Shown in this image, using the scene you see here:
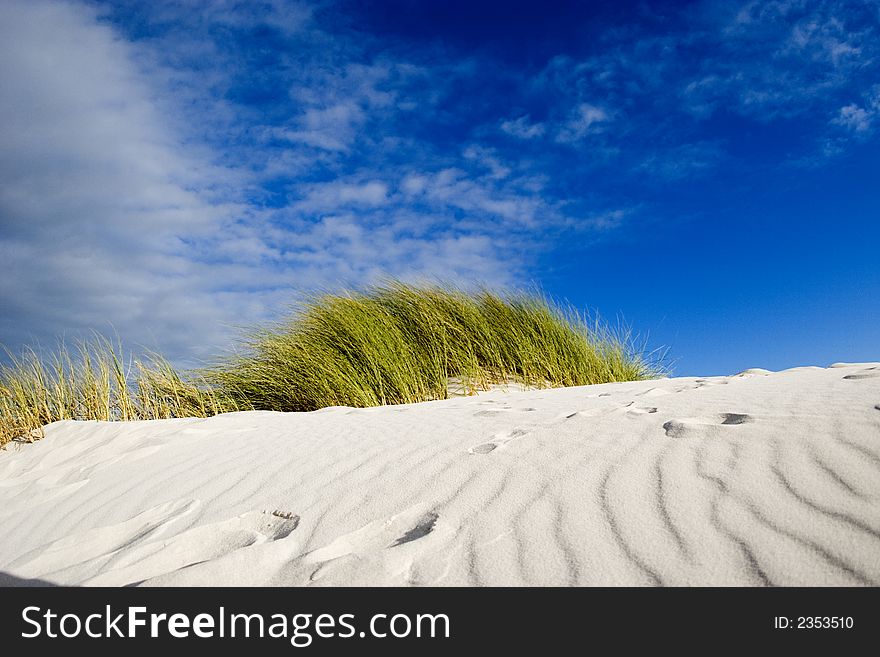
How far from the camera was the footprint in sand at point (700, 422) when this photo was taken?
232cm

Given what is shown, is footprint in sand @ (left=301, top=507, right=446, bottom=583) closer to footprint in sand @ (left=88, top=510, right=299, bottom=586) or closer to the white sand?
the white sand

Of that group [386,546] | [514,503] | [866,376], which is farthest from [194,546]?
[866,376]

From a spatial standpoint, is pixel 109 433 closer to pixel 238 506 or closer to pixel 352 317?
pixel 238 506

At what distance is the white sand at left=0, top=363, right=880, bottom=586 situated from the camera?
4.84ft

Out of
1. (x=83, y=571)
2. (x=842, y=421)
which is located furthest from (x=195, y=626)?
(x=842, y=421)

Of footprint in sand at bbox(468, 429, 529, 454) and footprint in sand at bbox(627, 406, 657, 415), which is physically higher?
footprint in sand at bbox(627, 406, 657, 415)

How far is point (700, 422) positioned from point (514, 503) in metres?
1.03

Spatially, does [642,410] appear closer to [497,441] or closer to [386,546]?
[497,441]

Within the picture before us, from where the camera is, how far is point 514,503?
1883 millimetres

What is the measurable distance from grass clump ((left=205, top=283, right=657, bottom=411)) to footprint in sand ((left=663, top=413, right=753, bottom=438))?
4471 mm

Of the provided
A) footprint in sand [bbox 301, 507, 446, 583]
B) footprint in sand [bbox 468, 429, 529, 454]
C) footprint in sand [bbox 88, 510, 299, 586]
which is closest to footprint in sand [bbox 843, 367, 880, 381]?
footprint in sand [bbox 468, 429, 529, 454]

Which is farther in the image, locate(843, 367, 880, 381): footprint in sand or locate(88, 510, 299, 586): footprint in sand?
locate(843, 367, 880, 381): footprint in sand

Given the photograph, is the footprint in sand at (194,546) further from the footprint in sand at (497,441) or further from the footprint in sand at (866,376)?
the footprint in sand at (866,376)

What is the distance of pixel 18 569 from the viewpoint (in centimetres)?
214
